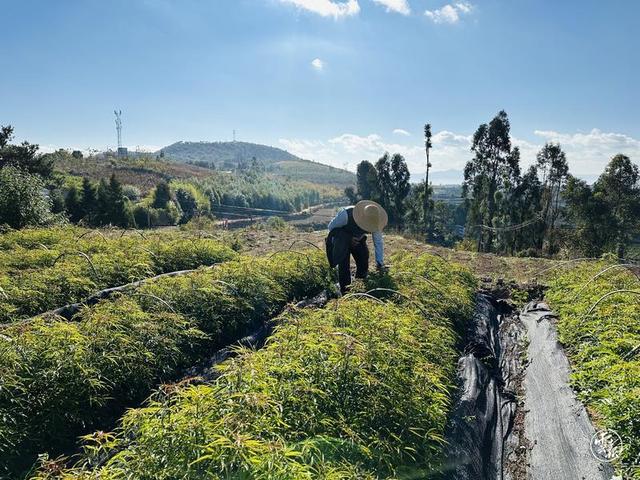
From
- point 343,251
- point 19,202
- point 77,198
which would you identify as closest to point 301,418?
point 343,251

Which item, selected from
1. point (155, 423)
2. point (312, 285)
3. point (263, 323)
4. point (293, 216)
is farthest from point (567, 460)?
point (293, 216)

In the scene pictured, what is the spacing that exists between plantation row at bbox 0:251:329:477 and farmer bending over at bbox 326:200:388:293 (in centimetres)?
138

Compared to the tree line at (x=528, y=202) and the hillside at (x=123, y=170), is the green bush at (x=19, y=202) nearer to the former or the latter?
the tree line at (x=528, y=202)

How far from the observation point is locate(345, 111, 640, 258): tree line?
17.8 m

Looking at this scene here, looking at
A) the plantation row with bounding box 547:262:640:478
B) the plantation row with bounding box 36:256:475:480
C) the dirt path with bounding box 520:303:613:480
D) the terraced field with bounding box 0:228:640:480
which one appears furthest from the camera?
the dirt path with bounding box 520:303:613:480

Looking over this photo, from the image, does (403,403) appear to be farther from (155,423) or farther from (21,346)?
(21,346)

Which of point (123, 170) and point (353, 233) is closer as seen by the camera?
point (353, 233)

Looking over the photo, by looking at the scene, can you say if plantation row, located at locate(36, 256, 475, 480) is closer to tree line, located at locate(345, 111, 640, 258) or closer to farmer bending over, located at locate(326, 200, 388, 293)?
farmer bending over, located at locate(326, 200, 388, 293)

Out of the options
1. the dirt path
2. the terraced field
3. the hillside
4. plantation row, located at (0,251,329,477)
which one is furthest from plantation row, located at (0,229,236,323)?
the hillside

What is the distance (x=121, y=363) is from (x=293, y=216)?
37689mm

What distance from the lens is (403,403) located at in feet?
7.44

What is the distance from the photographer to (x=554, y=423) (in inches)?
127

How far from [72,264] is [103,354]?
10.1ft

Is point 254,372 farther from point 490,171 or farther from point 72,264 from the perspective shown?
point 490,171
